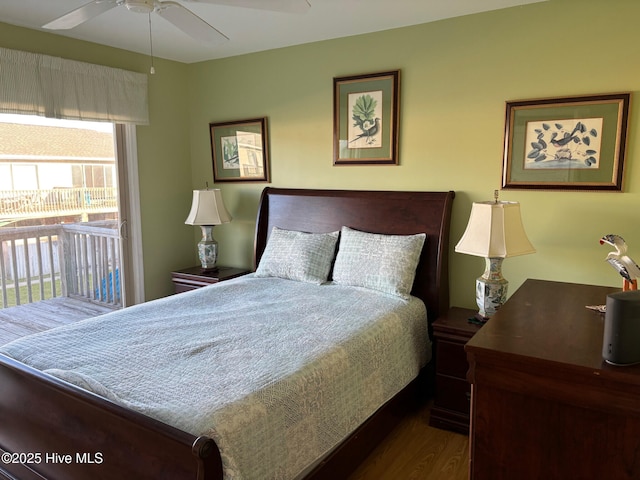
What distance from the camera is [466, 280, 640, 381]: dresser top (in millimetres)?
1357

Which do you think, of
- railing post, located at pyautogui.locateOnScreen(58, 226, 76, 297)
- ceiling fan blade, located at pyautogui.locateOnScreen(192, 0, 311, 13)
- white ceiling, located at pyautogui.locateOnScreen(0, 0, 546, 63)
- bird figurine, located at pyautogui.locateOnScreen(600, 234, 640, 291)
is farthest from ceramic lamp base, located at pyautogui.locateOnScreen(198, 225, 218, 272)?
bird figurine, located at pyautogui.locateOnScreen(600, 234, 640, 291)

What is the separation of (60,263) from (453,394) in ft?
10.1

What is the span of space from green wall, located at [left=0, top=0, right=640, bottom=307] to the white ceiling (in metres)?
0.09

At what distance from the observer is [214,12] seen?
2855 mm

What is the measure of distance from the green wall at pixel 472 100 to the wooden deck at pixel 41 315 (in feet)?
6.23

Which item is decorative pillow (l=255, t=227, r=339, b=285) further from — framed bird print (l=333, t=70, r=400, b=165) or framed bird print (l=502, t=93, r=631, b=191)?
framed bird print (l=502, t=93, r=631, b=191)

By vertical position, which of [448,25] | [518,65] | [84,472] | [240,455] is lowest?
[84,472]

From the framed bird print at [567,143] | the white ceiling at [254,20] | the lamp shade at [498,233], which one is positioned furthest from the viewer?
the white ceiling at [254,20]

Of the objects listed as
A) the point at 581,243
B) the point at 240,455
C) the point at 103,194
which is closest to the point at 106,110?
the point at 103,194

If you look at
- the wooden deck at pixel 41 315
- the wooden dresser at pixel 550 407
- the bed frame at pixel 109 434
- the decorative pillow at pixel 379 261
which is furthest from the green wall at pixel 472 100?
the wooden deck at pixel 41 315

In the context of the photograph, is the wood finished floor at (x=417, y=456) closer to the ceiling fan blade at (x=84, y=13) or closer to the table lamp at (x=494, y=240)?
the table lamp at (x=494, y=240)

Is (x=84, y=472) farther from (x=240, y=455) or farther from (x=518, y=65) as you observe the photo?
(x=518, y=65)

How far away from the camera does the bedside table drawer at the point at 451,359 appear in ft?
8.57

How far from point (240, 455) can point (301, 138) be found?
2.62m
